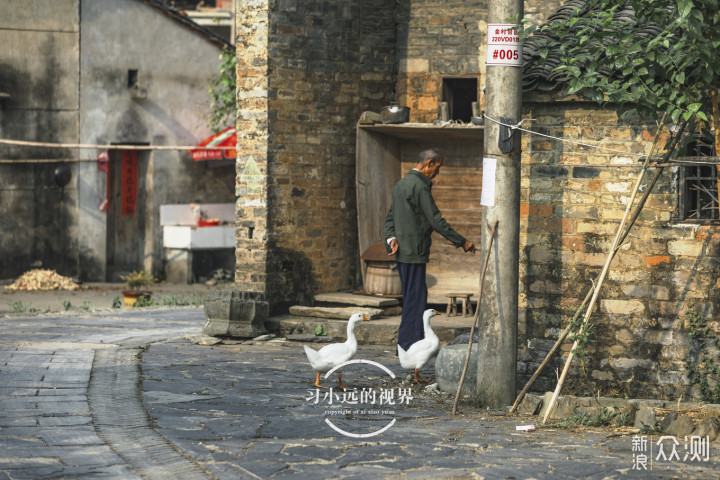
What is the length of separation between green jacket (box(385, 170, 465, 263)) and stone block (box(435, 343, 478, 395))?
1297 mm

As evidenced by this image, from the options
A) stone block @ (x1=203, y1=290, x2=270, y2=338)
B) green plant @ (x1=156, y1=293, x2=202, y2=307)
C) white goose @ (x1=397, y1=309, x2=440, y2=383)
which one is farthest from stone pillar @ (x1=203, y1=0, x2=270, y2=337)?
green plant @ (x1=156, y1=293, x2=202, y2=307)

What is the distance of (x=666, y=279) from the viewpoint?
861 centimetres

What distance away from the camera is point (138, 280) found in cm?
1873

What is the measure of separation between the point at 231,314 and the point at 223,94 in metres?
8.81

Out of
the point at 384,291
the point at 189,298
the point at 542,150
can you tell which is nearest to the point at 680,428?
the point at 542,150

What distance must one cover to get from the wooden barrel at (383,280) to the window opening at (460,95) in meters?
2.23

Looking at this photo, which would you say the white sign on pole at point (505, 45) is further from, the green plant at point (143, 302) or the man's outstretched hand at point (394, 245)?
the green plant at point (143, 302)

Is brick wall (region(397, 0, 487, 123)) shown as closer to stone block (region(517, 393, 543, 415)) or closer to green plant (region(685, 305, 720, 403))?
green plant (region(685, 305, 720, 403))

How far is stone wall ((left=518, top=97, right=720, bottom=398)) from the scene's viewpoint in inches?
338

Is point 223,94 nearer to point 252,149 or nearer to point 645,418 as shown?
point 252,149

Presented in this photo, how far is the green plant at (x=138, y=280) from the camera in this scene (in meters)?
18.8

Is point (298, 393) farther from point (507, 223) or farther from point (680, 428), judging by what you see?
point (680, 428)

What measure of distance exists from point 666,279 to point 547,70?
6.44 feet

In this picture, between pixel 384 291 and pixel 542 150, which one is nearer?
pixel 542 150
